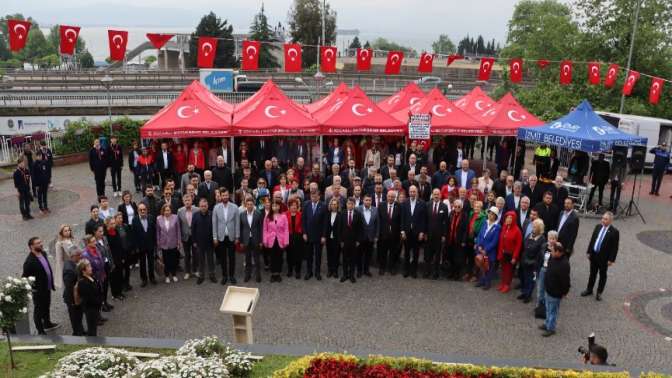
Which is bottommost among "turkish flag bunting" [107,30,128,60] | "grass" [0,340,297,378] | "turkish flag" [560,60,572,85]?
"grass" [0,340,297,378]

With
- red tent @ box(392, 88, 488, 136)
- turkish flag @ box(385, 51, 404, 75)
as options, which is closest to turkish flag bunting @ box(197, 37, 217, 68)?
turkish flag @ box(385, 51, 404, 75)

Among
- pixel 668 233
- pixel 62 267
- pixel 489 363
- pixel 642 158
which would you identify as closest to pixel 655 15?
pixel 642 158

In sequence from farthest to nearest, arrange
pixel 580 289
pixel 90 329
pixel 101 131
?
1. pixel 101 131
2. pixel 580 289
3. pixel 90 329

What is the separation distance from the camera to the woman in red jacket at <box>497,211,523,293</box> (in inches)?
377

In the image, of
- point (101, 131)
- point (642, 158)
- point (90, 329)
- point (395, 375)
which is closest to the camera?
point (395, 375)

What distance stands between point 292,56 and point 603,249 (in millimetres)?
11839

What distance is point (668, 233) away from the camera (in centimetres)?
1413

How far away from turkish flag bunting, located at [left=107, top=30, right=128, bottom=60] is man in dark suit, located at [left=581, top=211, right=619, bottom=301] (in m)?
13.1

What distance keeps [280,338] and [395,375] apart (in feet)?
8.15

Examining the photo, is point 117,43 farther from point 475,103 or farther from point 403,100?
point 475,103

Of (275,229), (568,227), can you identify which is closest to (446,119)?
(568,227)

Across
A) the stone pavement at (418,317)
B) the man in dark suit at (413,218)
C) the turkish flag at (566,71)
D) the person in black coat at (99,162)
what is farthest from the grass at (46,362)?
the turkish flag at (566,71)

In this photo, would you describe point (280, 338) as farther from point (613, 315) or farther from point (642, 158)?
point (642, 158)

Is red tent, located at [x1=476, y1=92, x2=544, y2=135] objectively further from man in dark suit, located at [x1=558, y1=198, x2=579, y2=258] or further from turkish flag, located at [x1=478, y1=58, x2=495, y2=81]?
man in dark suit, located at [x1=558, y1=198, x2=579, y2=258]
